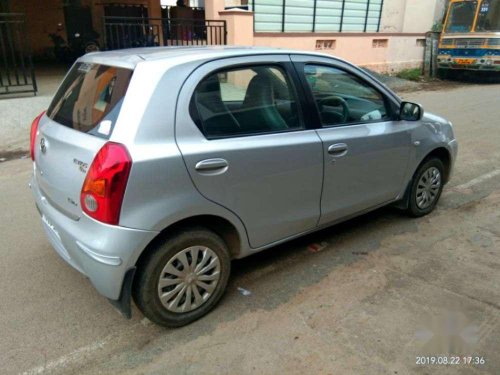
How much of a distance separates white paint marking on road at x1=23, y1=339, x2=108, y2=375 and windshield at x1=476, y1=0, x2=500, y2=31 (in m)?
16.3

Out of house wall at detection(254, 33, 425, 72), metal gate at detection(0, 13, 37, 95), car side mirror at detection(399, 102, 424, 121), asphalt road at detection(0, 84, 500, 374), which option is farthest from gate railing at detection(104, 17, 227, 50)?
car side mirror at detection(399, 102, 424, 121)

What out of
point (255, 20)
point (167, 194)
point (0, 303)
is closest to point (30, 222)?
point (0, 303)

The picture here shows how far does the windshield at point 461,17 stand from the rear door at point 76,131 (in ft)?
51.8

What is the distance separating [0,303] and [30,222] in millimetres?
1356

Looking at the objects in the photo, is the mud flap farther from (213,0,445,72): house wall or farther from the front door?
(213,0,445,72): house wall

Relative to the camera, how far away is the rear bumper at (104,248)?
2420 millimetres

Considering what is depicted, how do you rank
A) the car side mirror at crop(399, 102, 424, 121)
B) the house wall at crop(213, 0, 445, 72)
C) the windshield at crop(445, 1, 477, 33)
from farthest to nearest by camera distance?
the windshield at crop(445, 1, 477, 33)
the house wall at crop(213, 0, 445, 72)
the car side mirror at crop(399, 102, 424, 121)

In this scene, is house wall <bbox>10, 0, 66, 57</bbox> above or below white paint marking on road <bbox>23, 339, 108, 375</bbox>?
above

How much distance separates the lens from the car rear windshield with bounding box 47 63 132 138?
2545 mm

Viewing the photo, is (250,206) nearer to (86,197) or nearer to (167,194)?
(167,194)

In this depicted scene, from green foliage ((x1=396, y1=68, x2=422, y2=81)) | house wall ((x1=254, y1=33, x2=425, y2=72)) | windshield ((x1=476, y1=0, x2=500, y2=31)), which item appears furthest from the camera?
green foliage ((x1=396, y1=68, x2=422, y2=81))

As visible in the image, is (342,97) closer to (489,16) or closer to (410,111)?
(410,111)

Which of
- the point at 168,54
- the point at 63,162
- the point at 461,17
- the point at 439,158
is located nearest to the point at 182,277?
the point at 63,162

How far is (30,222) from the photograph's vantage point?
4250mm
